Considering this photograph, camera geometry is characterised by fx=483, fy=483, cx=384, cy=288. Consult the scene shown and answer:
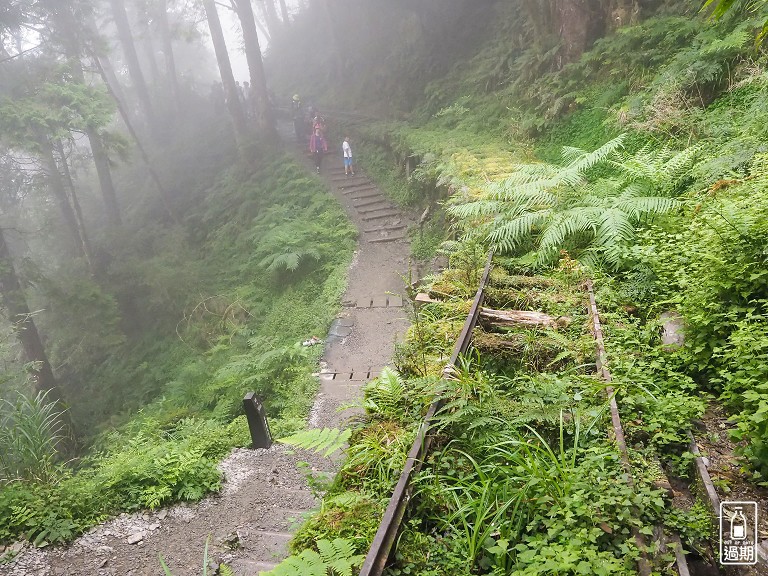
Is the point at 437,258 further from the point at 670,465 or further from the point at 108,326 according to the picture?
the point at 108,326

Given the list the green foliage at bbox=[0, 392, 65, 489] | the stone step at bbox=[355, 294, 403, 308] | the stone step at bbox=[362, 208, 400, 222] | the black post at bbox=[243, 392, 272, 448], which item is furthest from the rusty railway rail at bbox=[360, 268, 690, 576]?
the stone step at bbox=[362, 208, 400, 222]

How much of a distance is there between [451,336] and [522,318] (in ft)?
2.58

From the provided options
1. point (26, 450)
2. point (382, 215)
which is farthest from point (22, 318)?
point (382, 215)

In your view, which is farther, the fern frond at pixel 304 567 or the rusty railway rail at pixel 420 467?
the fern frond at pixel 304 567

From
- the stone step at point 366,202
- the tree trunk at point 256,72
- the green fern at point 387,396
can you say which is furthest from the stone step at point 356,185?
the green fern at point 387,396

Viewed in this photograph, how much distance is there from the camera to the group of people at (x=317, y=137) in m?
16.2

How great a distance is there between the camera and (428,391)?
13.3ft

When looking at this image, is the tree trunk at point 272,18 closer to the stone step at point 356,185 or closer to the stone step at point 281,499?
the stone step at point 356,185

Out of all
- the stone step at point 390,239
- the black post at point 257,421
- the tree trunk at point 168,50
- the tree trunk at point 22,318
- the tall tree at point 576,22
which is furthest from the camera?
the tree trunk at point 168,50

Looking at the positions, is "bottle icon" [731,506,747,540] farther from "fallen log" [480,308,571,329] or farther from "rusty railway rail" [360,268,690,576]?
"fallen log" [480,308,571,329]

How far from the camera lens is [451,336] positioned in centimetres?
509

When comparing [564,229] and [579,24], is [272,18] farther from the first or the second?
[564,229]

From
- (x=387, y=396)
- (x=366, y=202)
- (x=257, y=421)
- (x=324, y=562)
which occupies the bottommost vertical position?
(x=257, y=421)

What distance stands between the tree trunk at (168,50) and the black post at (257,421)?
1128 inches
